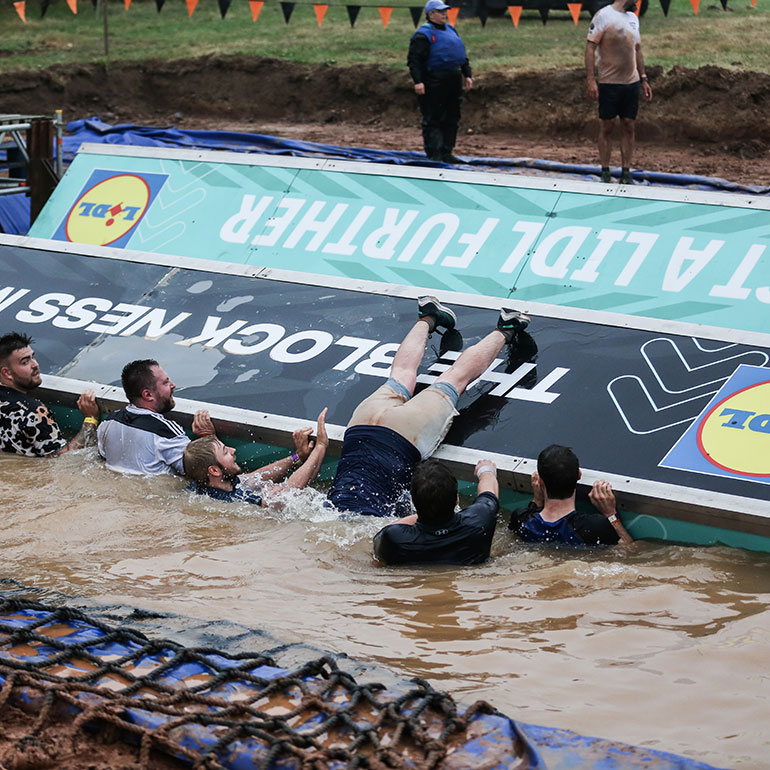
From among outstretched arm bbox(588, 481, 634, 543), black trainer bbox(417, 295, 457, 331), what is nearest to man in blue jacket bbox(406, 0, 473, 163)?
black trainer bbox(417, 295, 457, 331)

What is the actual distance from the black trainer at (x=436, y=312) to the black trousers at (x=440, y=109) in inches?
234

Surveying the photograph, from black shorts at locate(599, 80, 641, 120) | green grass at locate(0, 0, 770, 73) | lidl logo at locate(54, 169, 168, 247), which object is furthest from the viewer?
green grass at locate(0, 0, 770, 73)

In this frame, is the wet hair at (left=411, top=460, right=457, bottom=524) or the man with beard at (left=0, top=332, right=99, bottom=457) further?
the man with beard at (left=0, top=332, right=99, bottom=457)

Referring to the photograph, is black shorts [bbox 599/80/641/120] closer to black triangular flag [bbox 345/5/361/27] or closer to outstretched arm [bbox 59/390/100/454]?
outstretched arm [bbox 59/390/100/454]

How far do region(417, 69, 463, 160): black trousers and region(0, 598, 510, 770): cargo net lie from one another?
32.3 feet

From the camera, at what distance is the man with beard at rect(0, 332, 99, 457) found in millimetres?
7664

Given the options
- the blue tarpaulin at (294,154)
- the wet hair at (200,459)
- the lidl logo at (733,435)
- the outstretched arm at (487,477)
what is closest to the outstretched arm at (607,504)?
the lidl logo at (733,435)

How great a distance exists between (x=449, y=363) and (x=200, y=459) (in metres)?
1.86

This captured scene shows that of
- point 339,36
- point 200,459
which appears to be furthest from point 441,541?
point 339,36

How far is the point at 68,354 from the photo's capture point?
840 centimetres

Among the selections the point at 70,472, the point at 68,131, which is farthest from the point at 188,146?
the point at 70,472

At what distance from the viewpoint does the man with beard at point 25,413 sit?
766cm

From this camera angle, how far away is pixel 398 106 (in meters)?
19.3

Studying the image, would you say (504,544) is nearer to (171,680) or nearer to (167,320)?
(171,680)
